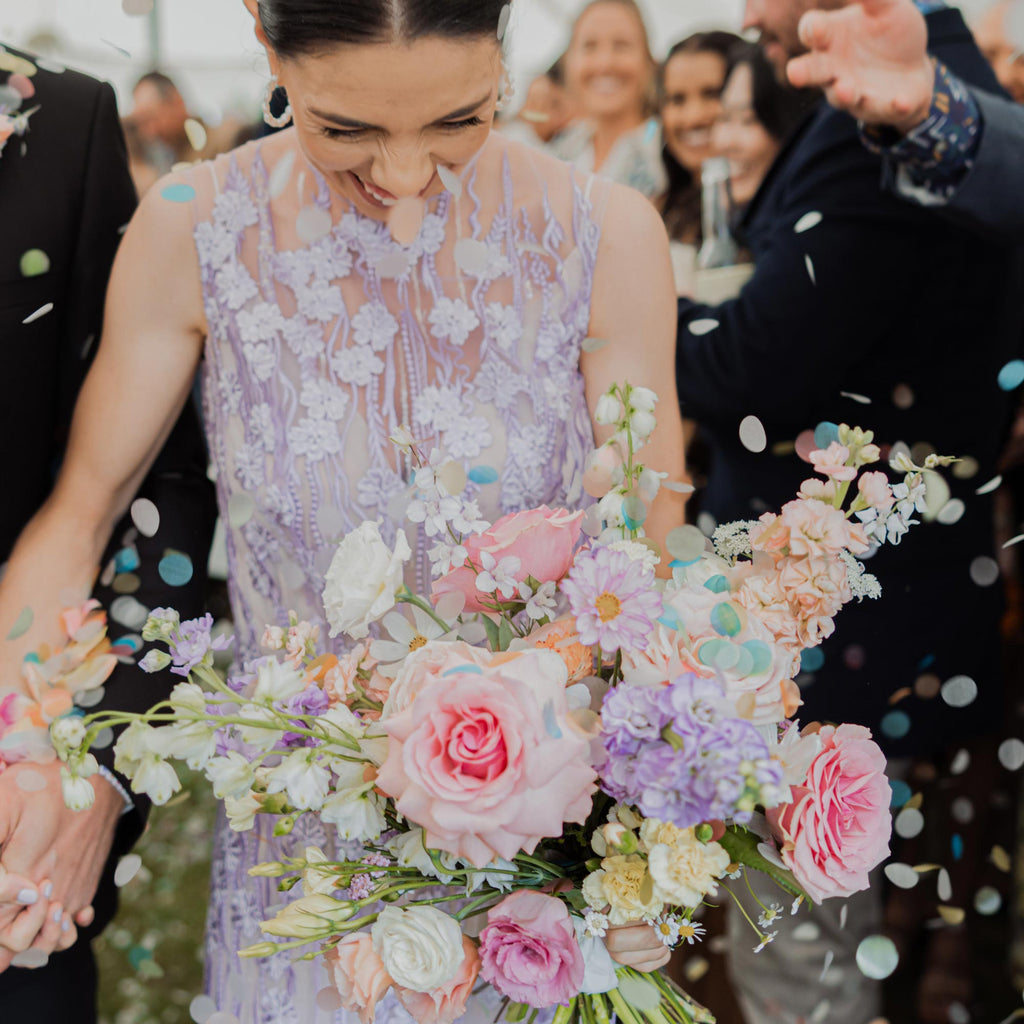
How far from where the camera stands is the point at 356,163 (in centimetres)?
101

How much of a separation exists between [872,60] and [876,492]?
2.56 ft

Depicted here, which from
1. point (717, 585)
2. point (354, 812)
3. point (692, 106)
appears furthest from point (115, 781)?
point (692, 106)

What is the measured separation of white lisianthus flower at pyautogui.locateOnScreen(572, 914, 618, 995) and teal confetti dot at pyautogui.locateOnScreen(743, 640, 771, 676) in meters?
0.25

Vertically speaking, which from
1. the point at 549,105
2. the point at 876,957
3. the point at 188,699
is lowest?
the point at 549,105

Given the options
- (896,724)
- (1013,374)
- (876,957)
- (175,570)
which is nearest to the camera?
(876,957)

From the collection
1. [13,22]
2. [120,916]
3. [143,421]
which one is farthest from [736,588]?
[120,916]

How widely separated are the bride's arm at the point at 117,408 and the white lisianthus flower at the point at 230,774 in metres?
0.54

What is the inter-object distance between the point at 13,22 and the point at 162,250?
0.51m

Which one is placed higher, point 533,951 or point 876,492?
point 876,492

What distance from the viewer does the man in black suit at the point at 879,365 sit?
1.57 metres

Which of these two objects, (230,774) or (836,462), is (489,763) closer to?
(230,774)

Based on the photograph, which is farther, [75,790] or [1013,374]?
[1013,374]

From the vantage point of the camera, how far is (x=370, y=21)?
92 centimetres

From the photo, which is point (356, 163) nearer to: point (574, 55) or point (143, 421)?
point (143, 421)
